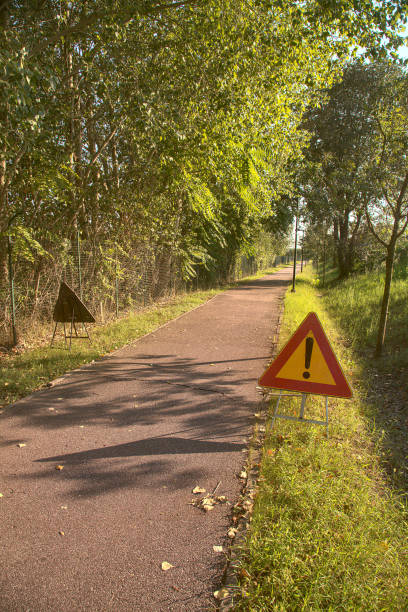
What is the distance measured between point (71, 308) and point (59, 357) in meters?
0.95

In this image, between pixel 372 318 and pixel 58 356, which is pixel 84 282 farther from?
pixel 372 318

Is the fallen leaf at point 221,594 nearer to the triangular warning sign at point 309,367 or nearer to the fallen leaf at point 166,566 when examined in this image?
the fallen leaf at point 166,566

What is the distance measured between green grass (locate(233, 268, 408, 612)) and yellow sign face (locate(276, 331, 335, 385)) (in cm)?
71

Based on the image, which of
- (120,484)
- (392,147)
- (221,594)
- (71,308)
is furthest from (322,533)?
(392,147)

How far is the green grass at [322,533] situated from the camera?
2.34 m

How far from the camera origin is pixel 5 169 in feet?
25.7

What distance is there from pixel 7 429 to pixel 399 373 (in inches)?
265

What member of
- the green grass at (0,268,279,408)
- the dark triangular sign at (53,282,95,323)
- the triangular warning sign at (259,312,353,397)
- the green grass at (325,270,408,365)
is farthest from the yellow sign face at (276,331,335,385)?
the green grass at (325,270,408,365)

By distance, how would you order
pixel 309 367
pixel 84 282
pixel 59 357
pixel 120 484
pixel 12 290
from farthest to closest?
pixel 84 282, pixel 12 290, pixel 59 357, pixel 309 367, pixel 120 484

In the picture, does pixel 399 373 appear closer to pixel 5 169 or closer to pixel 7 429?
pixel 7 429

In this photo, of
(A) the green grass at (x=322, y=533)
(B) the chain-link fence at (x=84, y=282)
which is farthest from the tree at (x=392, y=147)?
(B) the chain-link fence at (x=84, y=282)

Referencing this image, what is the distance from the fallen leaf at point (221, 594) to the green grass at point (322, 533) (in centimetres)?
6

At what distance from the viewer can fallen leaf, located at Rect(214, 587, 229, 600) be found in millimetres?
2331

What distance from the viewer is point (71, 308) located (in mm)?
7652
